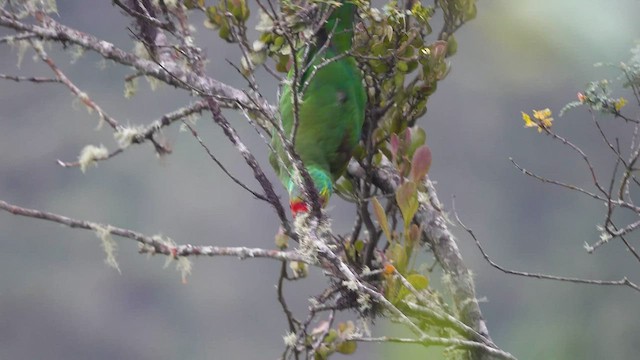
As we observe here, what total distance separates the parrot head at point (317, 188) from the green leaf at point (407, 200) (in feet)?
0.60

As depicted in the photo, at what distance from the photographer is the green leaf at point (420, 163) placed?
1.09 metres

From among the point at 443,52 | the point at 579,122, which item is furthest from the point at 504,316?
the point at 443,52

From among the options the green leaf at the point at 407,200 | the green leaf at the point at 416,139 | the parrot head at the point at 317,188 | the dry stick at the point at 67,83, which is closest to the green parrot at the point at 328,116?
the parrot head at the point at 317,188

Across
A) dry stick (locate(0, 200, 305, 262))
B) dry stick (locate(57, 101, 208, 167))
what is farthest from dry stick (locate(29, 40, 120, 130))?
dry stick (locate(0, 200, 305, 262))

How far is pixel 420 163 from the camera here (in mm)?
1094

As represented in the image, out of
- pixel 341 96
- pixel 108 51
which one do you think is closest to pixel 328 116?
Answer: pixel 341 96

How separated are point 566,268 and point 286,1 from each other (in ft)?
3.47

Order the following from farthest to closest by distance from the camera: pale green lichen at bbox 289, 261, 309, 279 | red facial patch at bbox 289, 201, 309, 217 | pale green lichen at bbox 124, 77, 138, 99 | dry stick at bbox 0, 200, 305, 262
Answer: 1. pale green lichen at bbox 124, 77, 138, 99
2. pale green lichen at bbox 289, 261, 309, 279
3. red facial patch at bbox 289, 201, 309, 217
4. dry stick at bbox 0, 200, 305, 262

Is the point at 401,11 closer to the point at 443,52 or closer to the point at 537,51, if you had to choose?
the point at 443,52

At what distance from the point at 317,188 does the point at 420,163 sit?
0.71 ft

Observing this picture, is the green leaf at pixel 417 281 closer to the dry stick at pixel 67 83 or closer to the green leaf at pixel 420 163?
the green leaf at pixel 420 163

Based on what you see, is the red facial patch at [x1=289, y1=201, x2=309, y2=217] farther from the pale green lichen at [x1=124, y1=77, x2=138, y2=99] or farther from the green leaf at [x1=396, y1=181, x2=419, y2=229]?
the pale green lichen at [x1=124, y1=77, x2=138, y2=99]

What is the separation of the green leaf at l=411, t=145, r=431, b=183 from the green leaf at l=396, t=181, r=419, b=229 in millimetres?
39

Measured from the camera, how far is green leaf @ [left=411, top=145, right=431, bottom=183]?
1089 mm
